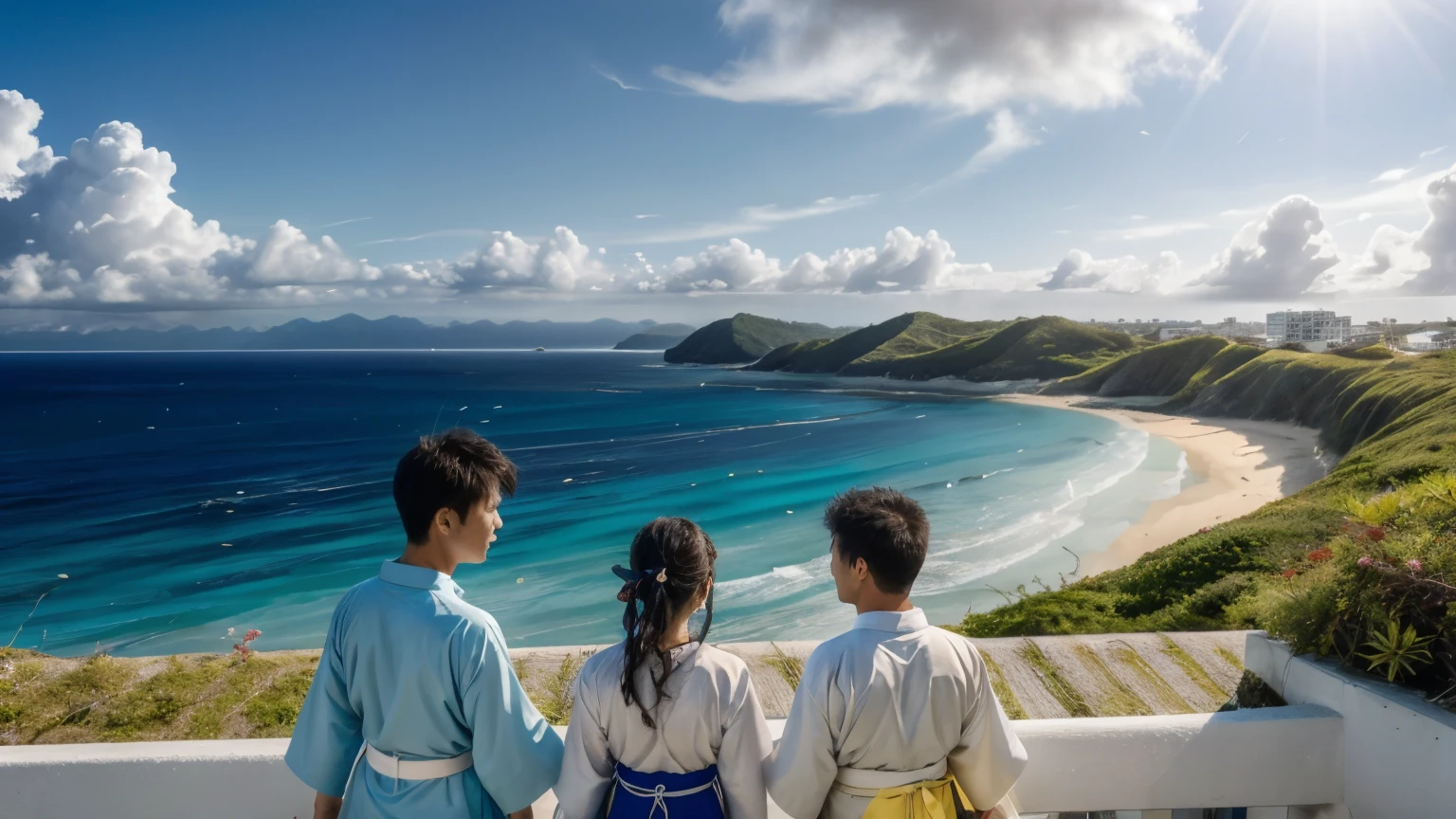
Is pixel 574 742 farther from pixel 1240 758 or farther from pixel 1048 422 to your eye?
pixel 1048 422

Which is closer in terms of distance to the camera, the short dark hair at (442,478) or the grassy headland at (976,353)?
the short dark hair at (442,478)

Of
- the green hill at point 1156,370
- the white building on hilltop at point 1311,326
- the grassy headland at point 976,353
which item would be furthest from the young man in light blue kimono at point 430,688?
the white building on hilltop at point 1311,326

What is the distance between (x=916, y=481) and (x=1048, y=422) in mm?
23391

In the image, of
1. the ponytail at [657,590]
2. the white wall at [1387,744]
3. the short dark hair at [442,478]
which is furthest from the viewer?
the white wall at [1387,744]

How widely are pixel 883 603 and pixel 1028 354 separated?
9684cm

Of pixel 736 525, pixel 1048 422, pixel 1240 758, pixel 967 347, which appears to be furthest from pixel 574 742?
pixel 967 347

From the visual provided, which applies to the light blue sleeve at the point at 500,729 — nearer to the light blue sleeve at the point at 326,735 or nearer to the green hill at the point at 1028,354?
the light blue sleeve at the point at 326,735

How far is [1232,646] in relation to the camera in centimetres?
522

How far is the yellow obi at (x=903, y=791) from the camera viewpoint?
2.14 m

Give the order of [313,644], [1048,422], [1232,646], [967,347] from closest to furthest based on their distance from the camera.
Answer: [1232,646], [313,644], [1048,422], [967,347]

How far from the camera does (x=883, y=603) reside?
2.22 meters

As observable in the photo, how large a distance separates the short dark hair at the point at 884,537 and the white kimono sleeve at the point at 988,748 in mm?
356

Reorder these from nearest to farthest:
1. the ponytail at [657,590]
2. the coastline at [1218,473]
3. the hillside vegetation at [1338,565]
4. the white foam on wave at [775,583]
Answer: the ponytail at [657,590] < the hillside vegetation at [1338,565] < the white foam on wave at [775,583] < the coastline at [1218,473]

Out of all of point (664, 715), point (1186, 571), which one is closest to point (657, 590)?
point (664, 715)
